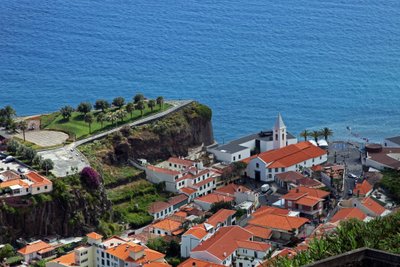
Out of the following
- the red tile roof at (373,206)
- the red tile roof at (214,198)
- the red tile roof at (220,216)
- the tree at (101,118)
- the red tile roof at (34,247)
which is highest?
the tree at (101,118)

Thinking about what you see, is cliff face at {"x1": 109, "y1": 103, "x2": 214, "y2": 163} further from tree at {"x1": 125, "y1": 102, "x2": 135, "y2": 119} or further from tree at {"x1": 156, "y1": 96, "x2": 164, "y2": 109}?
tree at {"x1": 125, "y1": 102, "x2": 135, "y2": 119}

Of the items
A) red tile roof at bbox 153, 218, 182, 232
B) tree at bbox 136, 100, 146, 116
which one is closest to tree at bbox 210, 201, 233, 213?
red tile roof at bbox 153, 218, 182, 232

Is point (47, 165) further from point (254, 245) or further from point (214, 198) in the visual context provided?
point (254, 245)

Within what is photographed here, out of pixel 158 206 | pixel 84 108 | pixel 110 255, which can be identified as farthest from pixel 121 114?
pixel 110 255

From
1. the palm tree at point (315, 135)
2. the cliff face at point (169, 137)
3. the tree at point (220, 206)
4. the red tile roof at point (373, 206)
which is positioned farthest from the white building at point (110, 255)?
the palm tree at point (315, 135)

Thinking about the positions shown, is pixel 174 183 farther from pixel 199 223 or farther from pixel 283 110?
pixel 283 110

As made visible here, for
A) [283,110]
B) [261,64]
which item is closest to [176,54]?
[261,64]

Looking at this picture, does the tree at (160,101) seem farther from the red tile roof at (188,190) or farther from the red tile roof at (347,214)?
the red tile roof at (347,214)
